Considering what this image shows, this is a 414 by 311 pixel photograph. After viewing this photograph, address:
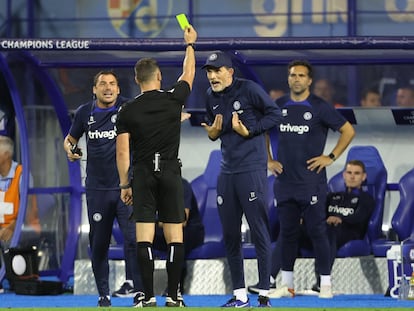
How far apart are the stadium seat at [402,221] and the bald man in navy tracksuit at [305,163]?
0.95 meters

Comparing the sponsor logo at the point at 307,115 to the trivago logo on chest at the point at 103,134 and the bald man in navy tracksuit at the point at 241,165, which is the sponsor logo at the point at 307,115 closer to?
the bald man in navy tracksuit at the point at 241,165

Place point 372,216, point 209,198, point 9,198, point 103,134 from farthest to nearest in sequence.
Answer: point 9,198, point 209,198, point 372,216, point 103,134

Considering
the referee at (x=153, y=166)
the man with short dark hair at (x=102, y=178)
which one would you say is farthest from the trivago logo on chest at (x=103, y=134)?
the referee at (x=153, y=166)

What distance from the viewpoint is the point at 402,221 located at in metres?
15.5

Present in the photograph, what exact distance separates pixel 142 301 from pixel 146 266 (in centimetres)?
35

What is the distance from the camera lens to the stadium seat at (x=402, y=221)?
15.5 metres

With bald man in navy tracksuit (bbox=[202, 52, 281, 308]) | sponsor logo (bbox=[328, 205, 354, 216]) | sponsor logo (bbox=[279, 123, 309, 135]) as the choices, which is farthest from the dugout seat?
bald man in navy tracksuit (bbox=[202, 52, 281, 308])

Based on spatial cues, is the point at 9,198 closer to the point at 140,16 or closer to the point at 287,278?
the point at 287,278

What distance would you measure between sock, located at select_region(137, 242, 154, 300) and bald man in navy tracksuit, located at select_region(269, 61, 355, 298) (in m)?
2.86

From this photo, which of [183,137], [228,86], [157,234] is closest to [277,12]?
[183,137]

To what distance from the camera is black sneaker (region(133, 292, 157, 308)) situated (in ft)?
39.7

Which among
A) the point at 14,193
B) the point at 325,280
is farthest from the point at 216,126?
the point at 14,193

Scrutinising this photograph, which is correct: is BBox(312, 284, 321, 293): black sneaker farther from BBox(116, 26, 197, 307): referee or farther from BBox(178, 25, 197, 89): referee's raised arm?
BBox(178, 25, 197, 89): referee's raised arm

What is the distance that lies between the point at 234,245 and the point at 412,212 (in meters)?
2.96
